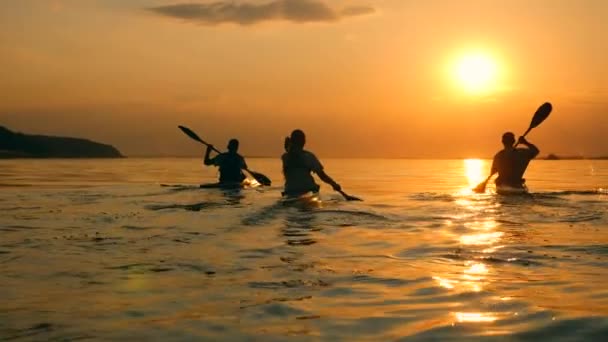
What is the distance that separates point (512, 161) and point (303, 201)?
6951 millimetres

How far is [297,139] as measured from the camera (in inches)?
587

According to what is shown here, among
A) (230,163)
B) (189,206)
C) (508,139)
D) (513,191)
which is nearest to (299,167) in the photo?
(189,206)

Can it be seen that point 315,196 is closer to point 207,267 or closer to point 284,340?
point 207,267

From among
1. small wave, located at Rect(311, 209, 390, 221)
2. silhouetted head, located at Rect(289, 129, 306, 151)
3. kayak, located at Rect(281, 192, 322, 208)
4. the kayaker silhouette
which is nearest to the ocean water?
small wave, located at Rect(311, 209, 390, 221)

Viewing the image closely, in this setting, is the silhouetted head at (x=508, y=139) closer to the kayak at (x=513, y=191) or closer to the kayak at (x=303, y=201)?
the kayak at (x=513, y=191)

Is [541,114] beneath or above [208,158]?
above

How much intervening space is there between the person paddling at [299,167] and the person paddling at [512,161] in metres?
6.07

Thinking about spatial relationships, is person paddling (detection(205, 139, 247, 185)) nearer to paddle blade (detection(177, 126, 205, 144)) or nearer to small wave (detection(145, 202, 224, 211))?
paddle blade (detection(177, 126, 205, 144))

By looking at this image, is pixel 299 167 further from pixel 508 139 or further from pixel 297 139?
pixel 508 139

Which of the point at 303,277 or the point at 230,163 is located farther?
the point at 230,163

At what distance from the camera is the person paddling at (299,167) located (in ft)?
49.2

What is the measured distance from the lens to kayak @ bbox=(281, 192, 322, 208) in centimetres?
1532

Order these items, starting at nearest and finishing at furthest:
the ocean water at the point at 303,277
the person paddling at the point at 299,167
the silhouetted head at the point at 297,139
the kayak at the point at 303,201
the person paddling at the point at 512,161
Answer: the ocean water at the point at 303,277 < the silhouetted head at the point at 297,139 < the person paddling at the point at 299,167 < the kayak at the point at 303,201 < the person paddling at the point at 512,161

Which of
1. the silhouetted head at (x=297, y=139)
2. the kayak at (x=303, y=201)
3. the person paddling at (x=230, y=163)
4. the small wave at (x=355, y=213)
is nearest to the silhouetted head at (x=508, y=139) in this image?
the small wave at (x=355, y=213)
